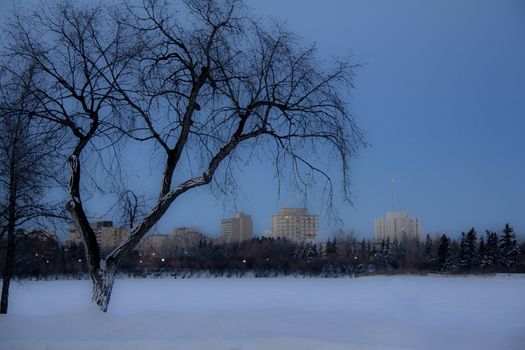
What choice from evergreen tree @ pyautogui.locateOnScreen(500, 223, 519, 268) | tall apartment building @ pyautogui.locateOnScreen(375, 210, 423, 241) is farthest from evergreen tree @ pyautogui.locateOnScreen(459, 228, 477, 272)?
tall apartment building @ pyautogui.locateOnScreen(375, 210, 423, 241)

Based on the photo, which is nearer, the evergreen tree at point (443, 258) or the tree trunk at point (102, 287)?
the tree trunk at point (102, 287)

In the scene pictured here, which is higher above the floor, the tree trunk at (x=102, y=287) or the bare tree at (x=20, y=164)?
the bare tree at (x=20, y=164)

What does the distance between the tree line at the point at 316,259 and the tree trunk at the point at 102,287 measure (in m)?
55.8

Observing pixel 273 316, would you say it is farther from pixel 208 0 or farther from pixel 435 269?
pixel 435 269

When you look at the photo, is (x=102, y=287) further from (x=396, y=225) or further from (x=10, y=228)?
(x=396, y=225)

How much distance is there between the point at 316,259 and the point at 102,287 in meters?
68.7

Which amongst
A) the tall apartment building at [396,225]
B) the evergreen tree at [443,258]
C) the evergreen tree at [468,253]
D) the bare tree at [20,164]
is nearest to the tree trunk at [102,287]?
the bare tree at [20,164]

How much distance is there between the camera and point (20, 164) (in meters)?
12.8

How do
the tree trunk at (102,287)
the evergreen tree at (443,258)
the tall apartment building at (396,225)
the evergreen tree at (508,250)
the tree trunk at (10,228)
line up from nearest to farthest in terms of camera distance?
the tree trunk at (102,287), the tree trunk at (10,228), the evergreen tree at (508,250), the evergreen tree at (443,258), the tall apartment building at (396,225)

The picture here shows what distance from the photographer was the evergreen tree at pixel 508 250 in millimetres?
61625

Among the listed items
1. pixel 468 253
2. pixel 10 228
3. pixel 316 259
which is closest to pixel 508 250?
pixel 468 253

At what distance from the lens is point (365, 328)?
898 centimetres

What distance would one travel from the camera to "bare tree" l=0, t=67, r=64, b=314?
10469 mm

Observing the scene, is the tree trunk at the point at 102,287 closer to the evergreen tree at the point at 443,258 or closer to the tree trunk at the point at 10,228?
the tree trunk at the point at 10,228
